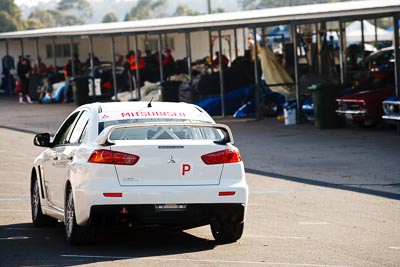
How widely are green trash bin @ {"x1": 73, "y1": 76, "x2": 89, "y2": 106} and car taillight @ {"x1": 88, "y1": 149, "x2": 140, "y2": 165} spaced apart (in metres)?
31.1

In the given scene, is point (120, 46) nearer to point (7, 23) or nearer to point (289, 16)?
point (289, 16)

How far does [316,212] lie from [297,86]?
52.6 feet

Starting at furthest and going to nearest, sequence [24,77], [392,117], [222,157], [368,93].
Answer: [24,77]
[368,93]
[392,117]
[222,157]

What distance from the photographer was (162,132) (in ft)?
35.0

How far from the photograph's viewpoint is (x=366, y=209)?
13.9 meters

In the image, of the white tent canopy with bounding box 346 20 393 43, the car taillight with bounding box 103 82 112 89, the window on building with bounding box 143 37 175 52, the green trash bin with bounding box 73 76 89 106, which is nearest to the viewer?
the green trash bin with bounding box 73 76 89 106

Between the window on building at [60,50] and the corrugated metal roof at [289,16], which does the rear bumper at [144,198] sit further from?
the window on building at [60,50]

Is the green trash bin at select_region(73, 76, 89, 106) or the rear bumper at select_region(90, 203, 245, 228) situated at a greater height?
the rear bumper at select_region(90, 203, 245, 228)

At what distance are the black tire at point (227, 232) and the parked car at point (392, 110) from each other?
537 inches

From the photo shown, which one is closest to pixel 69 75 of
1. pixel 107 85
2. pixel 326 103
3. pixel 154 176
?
pixel 107 85

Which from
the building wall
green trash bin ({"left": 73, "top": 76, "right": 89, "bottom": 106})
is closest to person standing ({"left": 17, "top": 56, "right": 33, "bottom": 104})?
the building wall

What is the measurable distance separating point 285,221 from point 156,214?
9.43 ft

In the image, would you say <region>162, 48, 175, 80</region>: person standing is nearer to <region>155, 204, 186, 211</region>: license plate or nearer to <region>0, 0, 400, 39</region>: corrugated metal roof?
<region>0, 0, 400, 39</region>: corrugated metal roof

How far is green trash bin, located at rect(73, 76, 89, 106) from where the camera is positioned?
41281 mm
